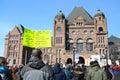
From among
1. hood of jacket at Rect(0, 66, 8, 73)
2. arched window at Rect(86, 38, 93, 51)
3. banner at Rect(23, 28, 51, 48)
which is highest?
arched window at Rect(86, 38, 93, 51)

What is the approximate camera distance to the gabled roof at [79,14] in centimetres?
8204

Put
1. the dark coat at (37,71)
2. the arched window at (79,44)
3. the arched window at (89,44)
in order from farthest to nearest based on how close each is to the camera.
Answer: the arched window at (79,44) → the arched window at (89,44) → the dark coat at (37,71)

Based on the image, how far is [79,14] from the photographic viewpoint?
85062 millimetres

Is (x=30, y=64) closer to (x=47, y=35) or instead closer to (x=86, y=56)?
(x=47, y=35)

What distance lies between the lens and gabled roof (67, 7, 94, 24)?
269 feet

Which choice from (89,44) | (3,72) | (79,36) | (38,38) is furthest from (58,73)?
(79,36)

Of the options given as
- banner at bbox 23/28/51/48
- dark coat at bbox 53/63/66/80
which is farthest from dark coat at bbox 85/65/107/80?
banner at bbox 23/28/51/48

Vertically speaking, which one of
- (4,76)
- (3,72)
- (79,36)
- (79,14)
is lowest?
(4,76)

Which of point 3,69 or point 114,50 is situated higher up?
point 114,50

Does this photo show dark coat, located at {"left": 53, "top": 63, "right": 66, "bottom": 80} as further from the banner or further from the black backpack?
the banner

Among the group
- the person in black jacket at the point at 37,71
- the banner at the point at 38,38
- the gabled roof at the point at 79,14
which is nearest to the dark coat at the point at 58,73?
the person in black jacket at the point at 37,71

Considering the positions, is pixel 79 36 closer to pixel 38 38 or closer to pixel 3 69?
pixel 38 38

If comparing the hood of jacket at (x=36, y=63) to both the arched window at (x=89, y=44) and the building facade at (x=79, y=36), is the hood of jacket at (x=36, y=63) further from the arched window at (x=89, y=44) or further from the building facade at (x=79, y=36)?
the arched window at (x=89, y=44)

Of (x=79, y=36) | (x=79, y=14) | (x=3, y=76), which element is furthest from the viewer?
(x=79, y=14)
